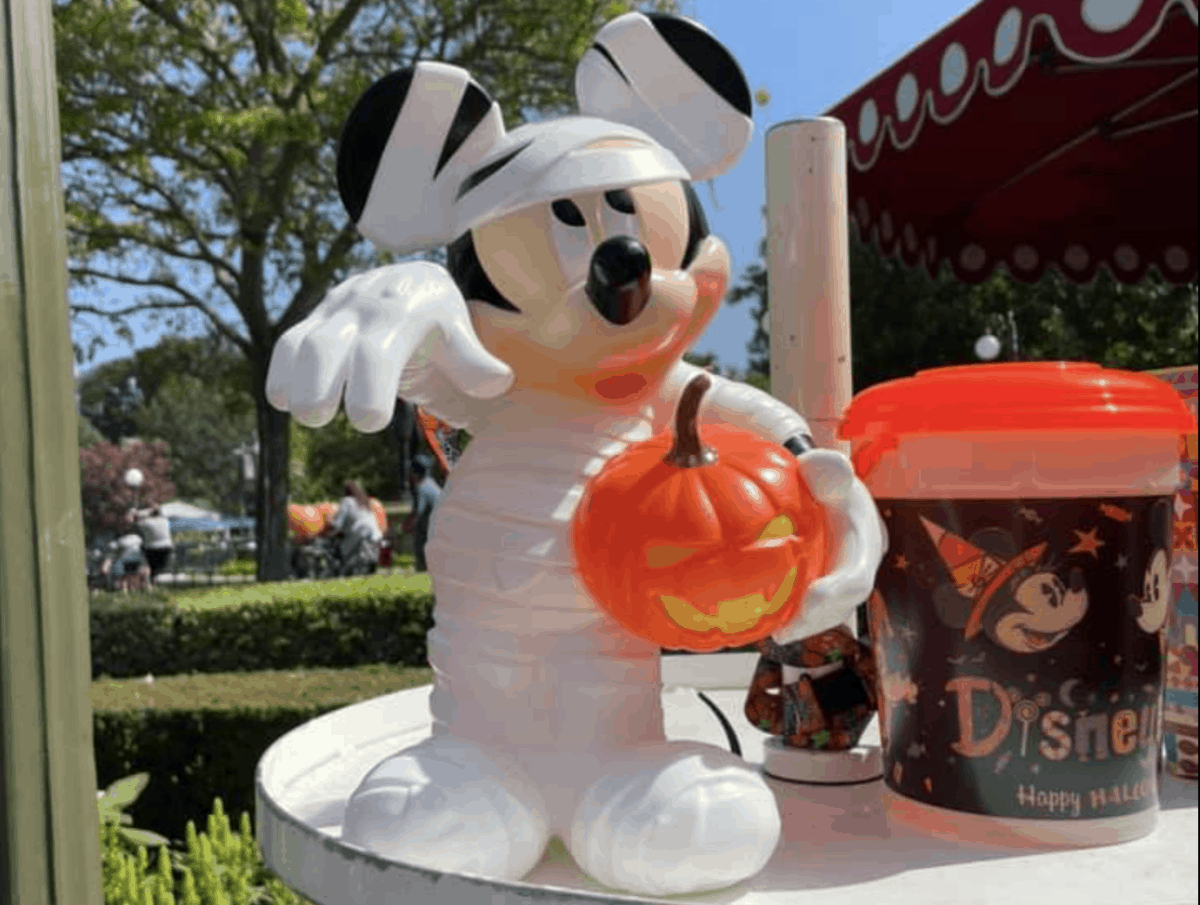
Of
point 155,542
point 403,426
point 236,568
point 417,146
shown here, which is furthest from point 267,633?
point 236,568

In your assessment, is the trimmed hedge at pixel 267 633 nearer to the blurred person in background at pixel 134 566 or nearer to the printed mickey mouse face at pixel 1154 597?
the printed mickey mouse face at pixel 1154 597

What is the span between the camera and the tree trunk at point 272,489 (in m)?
8.39

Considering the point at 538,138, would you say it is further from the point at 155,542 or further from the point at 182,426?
the point at 182,426

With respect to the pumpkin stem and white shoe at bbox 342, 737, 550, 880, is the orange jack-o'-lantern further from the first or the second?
white shoe at bbox 342, 737, 550, 880

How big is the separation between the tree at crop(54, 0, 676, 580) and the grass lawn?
384 cm

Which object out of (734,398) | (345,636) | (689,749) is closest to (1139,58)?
A: (734,398)

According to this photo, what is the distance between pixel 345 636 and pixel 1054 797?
4.42m

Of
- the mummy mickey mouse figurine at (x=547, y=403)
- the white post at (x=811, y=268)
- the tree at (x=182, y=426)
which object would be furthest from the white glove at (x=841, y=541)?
the tree at (x=182, y=426)

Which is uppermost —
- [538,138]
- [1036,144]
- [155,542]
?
[1036,144]

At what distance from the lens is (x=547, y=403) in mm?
841

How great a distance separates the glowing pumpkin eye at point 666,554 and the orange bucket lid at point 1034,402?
0.58ft

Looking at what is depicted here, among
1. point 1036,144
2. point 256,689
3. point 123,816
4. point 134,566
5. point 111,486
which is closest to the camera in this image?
point 123,816

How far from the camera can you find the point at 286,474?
8.42 metres

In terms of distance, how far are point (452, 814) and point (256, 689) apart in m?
3.15
